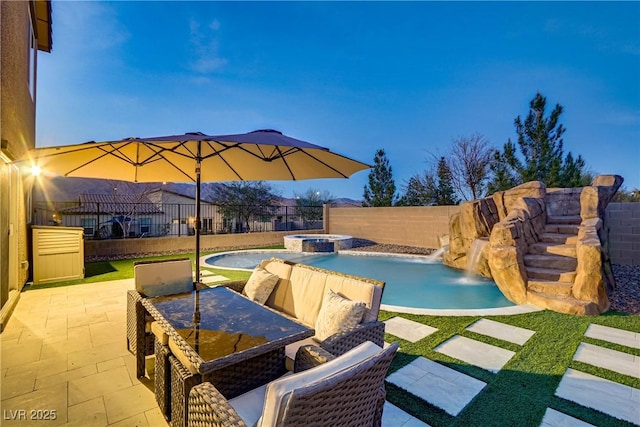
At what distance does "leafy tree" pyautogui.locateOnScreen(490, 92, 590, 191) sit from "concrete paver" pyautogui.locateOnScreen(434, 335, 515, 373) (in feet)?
42.8

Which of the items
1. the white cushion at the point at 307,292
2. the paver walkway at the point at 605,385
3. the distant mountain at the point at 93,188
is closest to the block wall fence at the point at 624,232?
the paver walkway at the point at 605,385

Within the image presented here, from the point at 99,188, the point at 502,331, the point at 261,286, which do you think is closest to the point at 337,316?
the point at 261,286

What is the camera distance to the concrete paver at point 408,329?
12.4ft

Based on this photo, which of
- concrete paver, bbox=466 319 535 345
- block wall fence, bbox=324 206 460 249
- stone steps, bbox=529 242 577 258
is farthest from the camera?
block wall fence, bbox=324 206 460 249

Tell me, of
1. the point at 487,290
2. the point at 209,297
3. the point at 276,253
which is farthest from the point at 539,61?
the point at 209,297

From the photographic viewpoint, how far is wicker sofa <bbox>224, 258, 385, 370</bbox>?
243 centimetres

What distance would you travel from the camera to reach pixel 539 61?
15.0 meters

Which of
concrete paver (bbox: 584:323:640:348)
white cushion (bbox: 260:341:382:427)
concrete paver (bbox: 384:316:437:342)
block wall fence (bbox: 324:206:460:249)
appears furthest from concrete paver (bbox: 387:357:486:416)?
block wall fence (bbox: 324:206:460:249)

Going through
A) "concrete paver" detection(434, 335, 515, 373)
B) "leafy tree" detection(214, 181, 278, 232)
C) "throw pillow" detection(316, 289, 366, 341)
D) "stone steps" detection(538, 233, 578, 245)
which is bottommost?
"concrete paver" detection(434, 335, 515, 373)

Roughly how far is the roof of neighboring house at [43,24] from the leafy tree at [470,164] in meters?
18.7

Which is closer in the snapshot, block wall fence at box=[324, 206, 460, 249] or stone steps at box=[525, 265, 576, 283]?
stone steps at box=[525, 265, 576, 283]

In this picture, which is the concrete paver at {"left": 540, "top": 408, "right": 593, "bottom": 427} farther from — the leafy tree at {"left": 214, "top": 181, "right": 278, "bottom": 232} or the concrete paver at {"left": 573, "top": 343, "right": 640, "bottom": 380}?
the leafy tree at {"left": 214, "top": 181, "right": 278, "bottom": 232}

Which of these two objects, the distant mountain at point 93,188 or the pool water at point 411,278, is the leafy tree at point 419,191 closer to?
the pool water at point 411,278

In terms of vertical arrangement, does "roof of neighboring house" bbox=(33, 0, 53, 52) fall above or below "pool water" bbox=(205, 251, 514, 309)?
above
